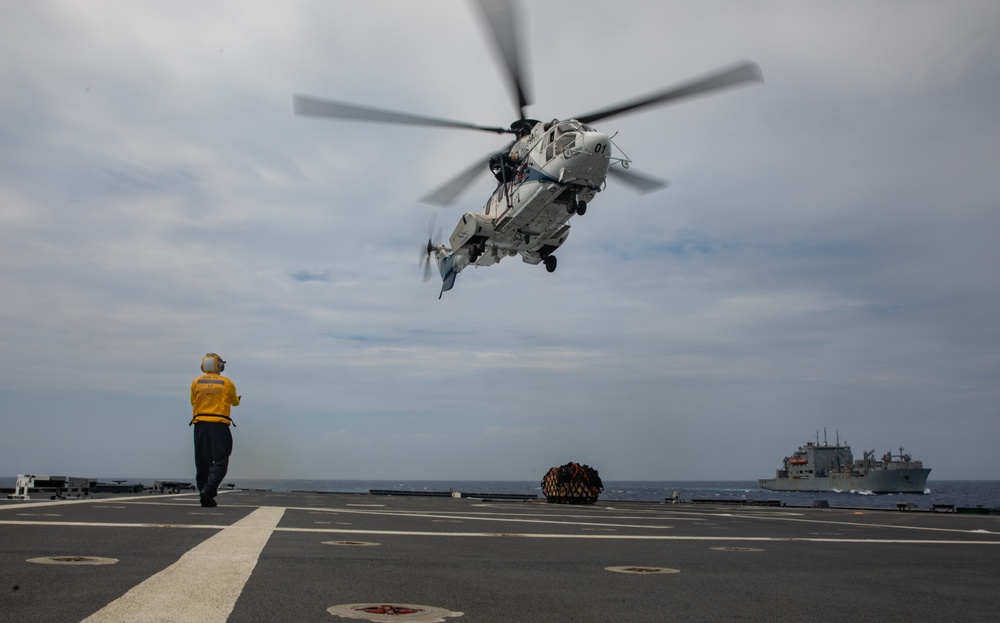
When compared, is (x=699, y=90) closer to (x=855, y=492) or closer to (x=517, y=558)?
(x=517, y=558)

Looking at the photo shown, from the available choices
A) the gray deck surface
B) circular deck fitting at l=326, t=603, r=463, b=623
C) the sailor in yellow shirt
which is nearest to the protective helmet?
the sailor in yellow shirt

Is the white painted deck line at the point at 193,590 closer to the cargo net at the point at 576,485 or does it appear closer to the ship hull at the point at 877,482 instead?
the cargo net at the point at 576,485

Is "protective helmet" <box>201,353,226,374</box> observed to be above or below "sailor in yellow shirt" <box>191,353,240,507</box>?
above

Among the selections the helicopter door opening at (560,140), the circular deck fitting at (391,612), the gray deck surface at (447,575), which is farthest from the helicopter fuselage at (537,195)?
the circular deck fitting at (391,612)

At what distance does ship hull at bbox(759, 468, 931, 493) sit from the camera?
4911 inches

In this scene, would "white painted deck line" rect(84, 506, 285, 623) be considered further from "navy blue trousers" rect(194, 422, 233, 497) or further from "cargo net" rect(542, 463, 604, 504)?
"cargo net" rect(542, 463, 604, 504)

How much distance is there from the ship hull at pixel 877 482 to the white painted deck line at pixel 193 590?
441ft

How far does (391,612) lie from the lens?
4.00 meters

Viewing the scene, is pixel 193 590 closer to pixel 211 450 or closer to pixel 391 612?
pixel 391 612

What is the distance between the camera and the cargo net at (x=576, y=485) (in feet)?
94.0

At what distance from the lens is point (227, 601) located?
3984 mm

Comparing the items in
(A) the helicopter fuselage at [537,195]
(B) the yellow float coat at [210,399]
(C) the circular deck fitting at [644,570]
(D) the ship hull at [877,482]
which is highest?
(A) the helicopter fuselage at [537,195]

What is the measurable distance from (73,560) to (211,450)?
817cm

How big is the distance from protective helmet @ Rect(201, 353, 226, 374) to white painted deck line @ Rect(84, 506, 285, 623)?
23.4 ft
